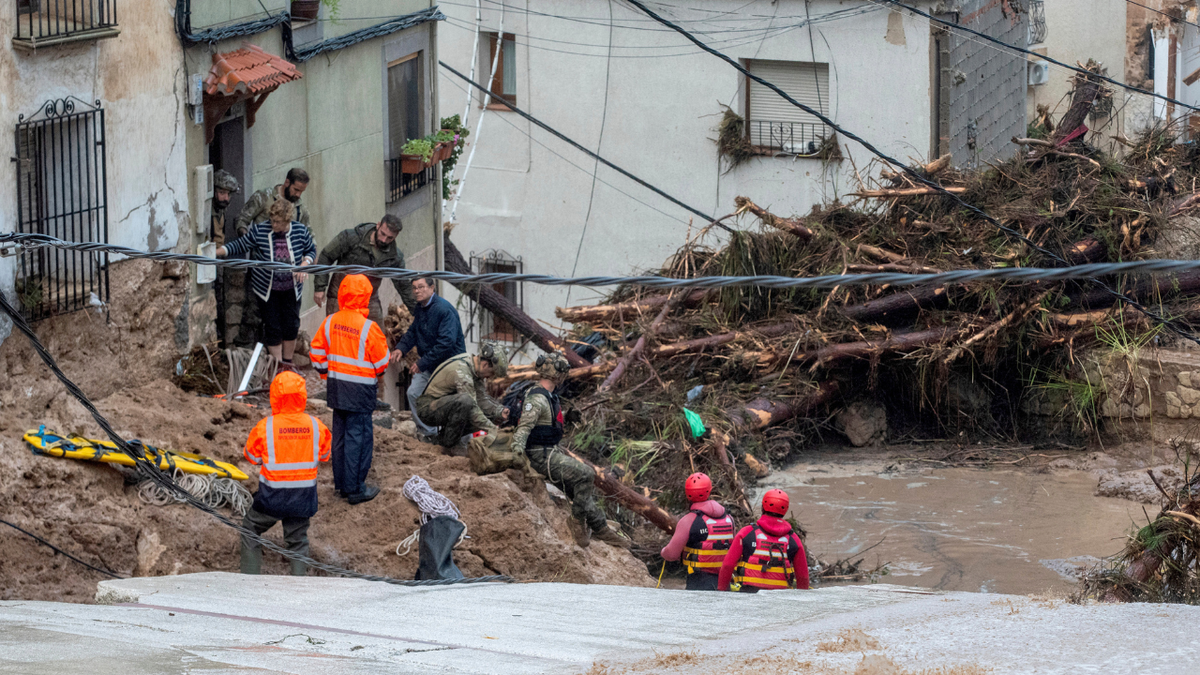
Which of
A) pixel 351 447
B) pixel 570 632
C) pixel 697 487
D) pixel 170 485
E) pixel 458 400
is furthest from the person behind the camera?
pixel 458 400

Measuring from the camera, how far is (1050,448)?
42.8 ft

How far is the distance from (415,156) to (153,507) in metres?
7.24

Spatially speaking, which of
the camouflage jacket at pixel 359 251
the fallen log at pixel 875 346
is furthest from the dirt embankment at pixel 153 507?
the fallen log at pixel 875 346

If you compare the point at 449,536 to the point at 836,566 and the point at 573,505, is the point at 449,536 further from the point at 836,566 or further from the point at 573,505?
the point at 836,566

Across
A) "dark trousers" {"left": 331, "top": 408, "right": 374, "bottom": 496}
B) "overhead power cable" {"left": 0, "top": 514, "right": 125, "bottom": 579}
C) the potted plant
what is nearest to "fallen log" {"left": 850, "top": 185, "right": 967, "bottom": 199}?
the potted plant

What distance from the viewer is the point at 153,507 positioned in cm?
766

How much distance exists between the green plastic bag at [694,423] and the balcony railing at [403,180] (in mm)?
4544

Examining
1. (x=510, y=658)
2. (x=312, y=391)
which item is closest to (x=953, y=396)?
(x=312, y=391)

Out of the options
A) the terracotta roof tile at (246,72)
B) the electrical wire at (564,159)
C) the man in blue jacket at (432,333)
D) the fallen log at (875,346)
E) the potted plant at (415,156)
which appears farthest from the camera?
the electrical wire at (564,159)

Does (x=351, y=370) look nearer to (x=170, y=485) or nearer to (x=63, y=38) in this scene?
(x=170, y=485)

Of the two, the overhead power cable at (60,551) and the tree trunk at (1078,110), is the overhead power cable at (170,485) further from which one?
the tree trunk at (1078,110)

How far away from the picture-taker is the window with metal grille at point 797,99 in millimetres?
19203

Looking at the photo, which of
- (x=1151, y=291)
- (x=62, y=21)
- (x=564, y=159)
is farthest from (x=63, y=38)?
(x=564, y=159)

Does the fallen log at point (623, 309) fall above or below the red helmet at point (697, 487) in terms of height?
above
